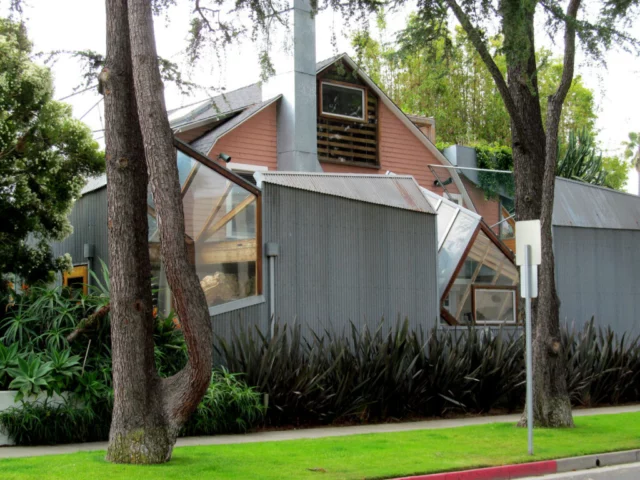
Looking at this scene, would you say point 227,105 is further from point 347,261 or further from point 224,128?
point 347,261

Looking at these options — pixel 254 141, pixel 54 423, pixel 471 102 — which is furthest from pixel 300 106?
pixel 471 102

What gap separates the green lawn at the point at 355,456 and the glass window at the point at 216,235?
3854 mm

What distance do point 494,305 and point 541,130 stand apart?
590 cm

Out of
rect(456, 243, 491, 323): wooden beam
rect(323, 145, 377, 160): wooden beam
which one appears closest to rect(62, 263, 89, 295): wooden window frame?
rect(456, 243, 491, 323): wooden beam

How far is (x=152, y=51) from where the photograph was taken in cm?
986

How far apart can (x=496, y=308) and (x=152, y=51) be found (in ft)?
39.2

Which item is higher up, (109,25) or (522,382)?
(109,25)

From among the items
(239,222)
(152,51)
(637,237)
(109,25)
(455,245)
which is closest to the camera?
(152,51)

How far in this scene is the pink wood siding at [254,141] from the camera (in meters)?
22.7

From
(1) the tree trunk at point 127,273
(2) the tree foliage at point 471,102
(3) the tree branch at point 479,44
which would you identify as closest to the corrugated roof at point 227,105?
(3) the tree branch at point 479,44

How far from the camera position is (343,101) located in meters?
24.8

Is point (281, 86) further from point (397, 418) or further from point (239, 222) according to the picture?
point (397, 418)

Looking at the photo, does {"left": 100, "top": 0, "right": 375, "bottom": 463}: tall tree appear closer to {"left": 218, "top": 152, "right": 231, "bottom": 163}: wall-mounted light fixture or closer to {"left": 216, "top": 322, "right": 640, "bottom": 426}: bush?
{"left": 216, "top": 322, "right": 640, "bottom": 426}: bush

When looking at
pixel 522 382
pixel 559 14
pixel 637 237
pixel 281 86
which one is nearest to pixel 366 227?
pixel 522 382
